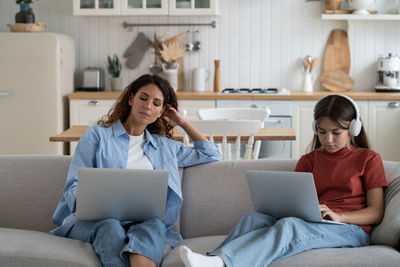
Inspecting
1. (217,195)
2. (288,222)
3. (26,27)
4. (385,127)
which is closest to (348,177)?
(288,222)

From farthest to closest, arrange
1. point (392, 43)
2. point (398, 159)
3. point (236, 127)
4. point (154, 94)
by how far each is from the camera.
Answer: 1. point (392, 43)
2. point (398, 159)
3. point (236, 127)
4. point (154, 94)

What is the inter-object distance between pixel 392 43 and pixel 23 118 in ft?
10.7

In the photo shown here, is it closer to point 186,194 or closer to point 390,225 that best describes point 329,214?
point 390,225

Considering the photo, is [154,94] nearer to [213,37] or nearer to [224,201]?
[224,201]

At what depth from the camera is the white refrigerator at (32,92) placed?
501cm

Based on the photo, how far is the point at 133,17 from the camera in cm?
557

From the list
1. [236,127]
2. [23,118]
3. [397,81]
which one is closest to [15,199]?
[236,127]

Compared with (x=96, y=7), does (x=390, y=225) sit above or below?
below

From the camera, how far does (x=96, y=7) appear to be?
5.26m

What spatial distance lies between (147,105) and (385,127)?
290 cm

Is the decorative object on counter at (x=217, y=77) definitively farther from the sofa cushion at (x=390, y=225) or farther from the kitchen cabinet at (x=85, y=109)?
the sofa cushion at (x=390, y=225)

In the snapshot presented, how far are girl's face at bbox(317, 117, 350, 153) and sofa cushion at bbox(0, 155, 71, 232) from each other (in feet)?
3.76

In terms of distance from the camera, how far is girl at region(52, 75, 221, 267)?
231 centimetres

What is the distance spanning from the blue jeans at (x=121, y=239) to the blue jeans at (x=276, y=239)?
0.24 meters
